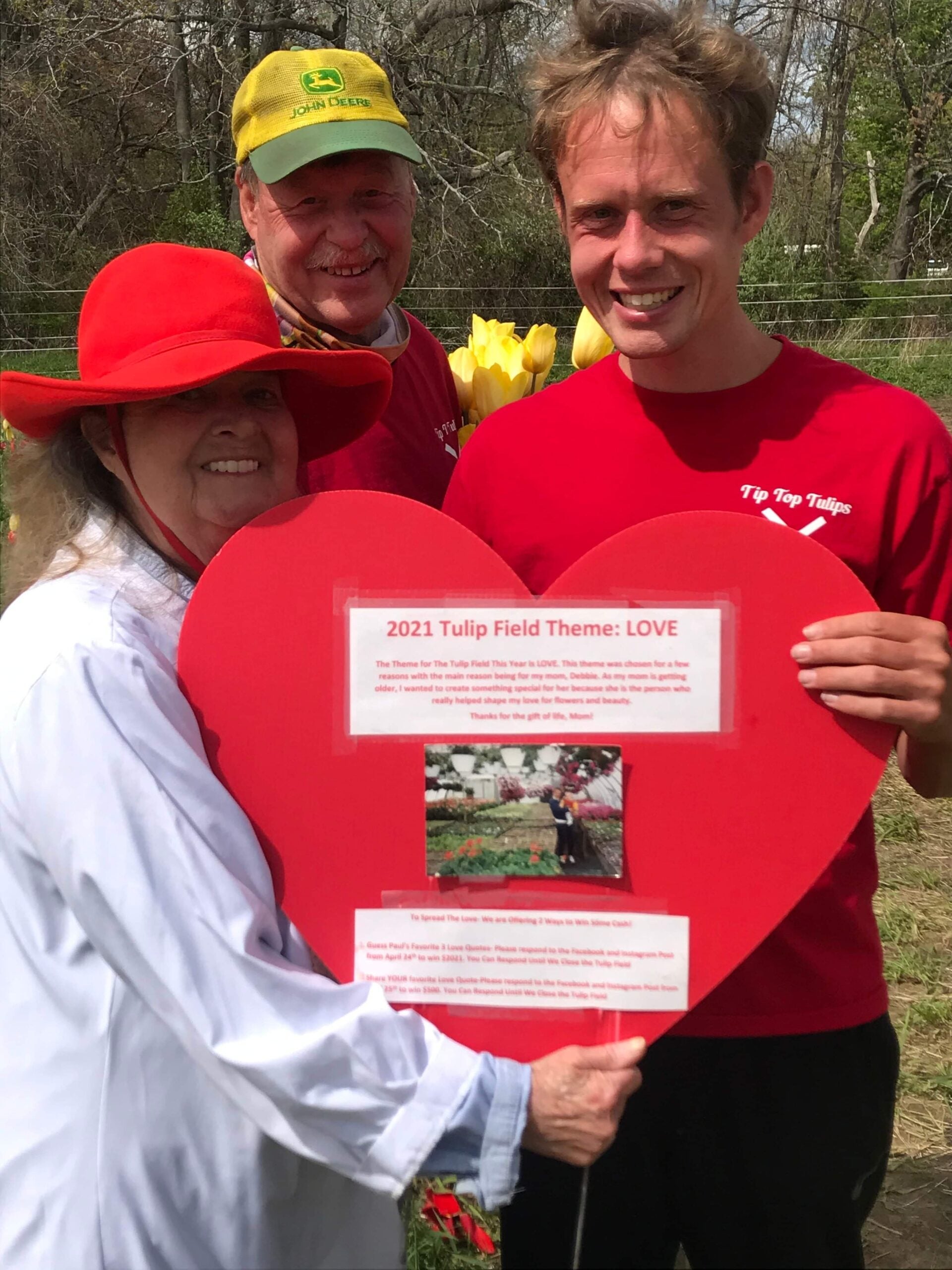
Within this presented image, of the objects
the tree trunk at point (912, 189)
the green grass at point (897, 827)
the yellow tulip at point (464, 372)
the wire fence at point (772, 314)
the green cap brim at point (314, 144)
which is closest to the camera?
the green cap brim at point (314, 144)

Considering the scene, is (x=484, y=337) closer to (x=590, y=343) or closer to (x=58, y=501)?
(x=590, y=343)

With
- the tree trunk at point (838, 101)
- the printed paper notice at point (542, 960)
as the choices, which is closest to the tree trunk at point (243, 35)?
the tree trunk at point (838, 101)

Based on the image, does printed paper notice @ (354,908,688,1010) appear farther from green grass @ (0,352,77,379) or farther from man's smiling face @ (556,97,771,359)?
green grass @ (0,352,77,379)

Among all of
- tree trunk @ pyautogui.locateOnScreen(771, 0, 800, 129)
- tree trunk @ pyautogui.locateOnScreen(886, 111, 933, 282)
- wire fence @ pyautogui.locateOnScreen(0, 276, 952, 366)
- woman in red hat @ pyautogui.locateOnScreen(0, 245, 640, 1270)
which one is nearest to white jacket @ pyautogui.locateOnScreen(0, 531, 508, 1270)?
woman in red hat @ pyautogui.locateOnScreen(0, 245, 640, 1270)

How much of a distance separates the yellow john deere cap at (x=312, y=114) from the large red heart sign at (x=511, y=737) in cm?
101

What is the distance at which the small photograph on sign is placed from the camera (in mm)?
1408

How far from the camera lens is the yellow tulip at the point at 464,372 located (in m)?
2.53

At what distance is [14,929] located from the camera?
1420mm

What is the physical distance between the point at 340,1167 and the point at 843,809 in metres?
0.72

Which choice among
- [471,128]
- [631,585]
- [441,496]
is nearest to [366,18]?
[471,128]

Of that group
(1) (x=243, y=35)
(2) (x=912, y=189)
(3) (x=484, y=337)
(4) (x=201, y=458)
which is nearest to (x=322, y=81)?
(3) (x=484, y=337)

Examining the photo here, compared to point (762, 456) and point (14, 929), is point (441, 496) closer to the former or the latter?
point (762, 456)

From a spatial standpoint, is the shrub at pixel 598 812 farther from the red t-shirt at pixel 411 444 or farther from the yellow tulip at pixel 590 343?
the yellow tulip at pixel 590 343

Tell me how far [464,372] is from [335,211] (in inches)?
18.4
